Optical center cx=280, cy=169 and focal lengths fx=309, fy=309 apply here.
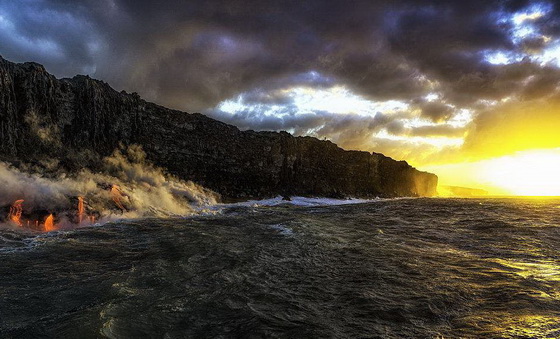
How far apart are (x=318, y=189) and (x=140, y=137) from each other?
3453 cm

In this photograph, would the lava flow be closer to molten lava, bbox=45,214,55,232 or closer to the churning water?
molten lava, bbox=45,214,55,232

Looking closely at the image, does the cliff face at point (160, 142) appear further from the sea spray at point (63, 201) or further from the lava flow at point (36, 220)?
the lava flow at point (36, 220)

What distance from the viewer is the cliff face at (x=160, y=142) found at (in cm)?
2492

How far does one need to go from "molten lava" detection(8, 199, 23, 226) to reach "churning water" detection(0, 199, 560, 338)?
3674mm

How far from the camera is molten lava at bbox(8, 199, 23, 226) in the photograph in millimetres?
12551

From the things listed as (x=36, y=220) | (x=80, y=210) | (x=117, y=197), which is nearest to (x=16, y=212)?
(x=36, y=220)

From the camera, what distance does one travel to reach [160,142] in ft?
124

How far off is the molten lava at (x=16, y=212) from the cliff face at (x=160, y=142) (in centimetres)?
985

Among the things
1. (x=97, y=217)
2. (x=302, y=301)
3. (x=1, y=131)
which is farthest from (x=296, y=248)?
(x=1, y=131)

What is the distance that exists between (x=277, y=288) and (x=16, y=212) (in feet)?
43.4

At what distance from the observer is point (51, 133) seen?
27.1 metres

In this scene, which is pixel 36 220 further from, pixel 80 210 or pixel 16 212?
pixel 80 210

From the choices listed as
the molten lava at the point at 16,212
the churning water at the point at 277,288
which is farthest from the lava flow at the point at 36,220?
the churning water at the point at 277,288

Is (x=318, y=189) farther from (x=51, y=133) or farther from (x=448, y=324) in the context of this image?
(x=448, y=324)
